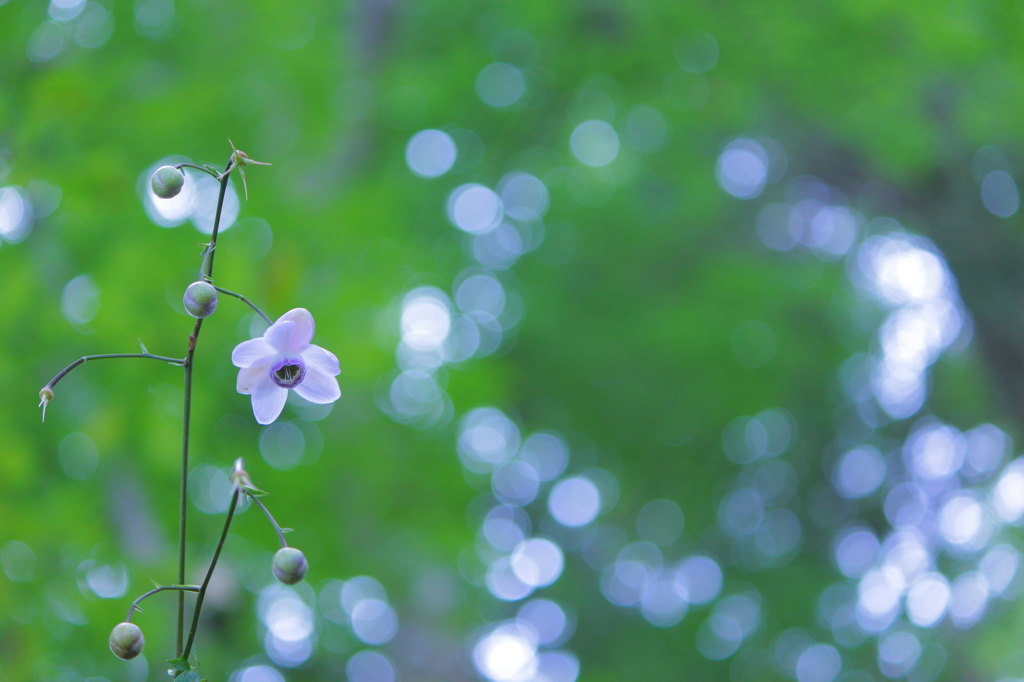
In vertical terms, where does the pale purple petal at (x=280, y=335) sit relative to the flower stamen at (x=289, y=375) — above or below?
above

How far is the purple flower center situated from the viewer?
757 mm

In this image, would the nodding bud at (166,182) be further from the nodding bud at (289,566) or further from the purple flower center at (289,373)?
the nodding bud at (289,566)

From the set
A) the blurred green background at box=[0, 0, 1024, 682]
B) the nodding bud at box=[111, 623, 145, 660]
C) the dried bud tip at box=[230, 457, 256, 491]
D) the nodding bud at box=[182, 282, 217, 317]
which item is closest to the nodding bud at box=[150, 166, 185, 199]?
the nodding bud at box=[182, 282, 217, 317]

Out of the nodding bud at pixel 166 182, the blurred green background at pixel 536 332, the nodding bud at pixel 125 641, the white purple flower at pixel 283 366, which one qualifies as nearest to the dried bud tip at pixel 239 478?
the white purple flower at pixel 283 366

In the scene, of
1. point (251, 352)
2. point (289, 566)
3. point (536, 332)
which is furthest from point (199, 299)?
point (536, 332)

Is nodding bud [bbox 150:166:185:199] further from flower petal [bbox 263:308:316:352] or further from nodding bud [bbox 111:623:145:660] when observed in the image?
nodding bud [bbox 111:623:145:660]

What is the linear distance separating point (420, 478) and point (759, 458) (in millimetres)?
3620

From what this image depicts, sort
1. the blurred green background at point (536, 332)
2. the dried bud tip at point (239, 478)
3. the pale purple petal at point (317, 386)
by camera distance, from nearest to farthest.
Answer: the dried bud tip at point (239, 478), the pale purple petal at point (317, 386), the blurred green background at point (536, 332)

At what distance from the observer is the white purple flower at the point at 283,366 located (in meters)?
0.73

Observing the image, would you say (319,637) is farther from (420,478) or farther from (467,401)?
(467,401)

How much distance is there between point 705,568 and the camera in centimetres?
661

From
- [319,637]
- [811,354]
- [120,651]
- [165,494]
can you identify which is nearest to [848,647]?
[811,354]

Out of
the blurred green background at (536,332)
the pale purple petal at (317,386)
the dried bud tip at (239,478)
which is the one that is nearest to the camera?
the dried bud tip at (239,478)

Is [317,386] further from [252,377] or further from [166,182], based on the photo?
[166,182]
